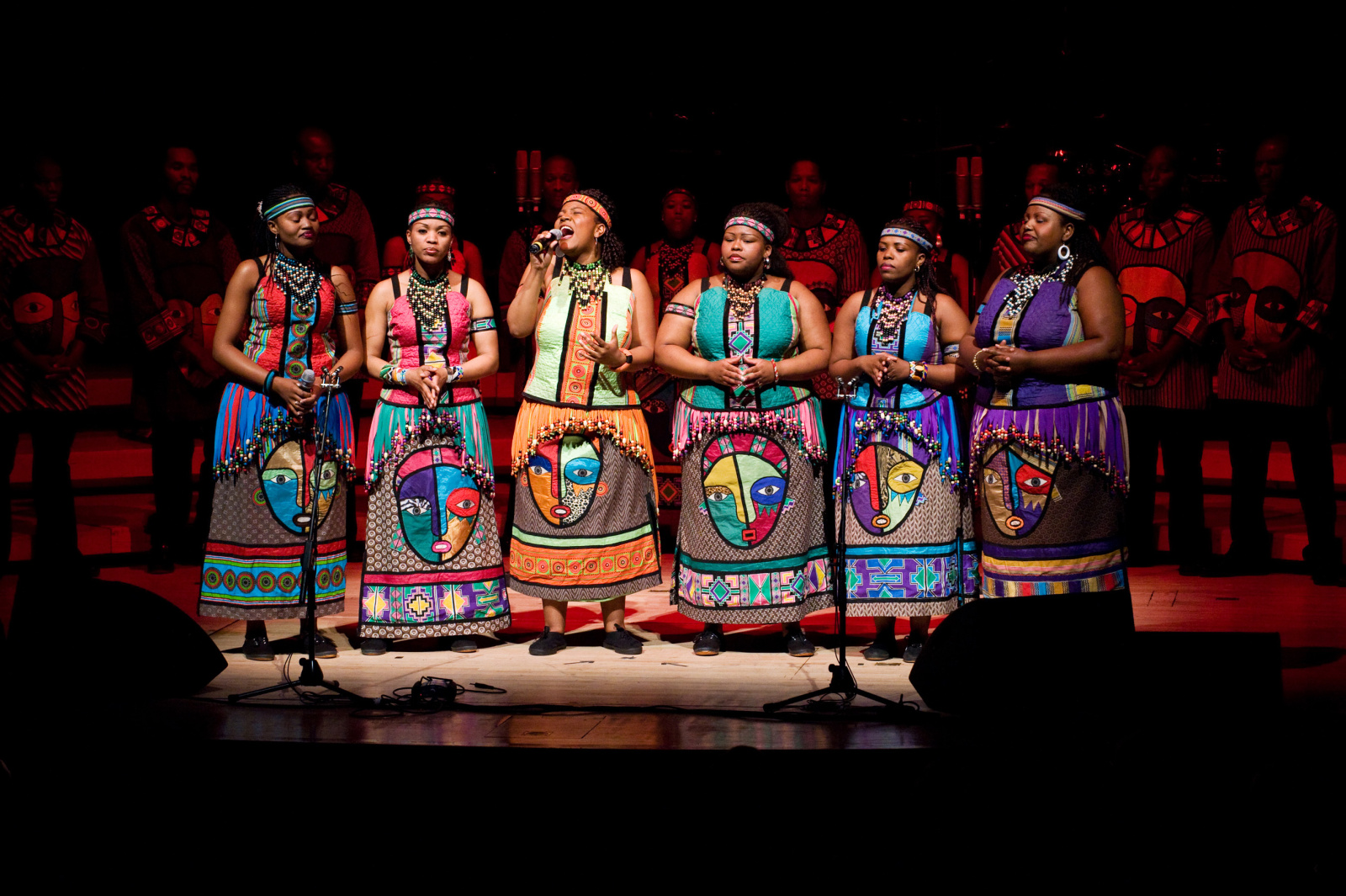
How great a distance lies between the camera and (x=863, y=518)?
15.0 feet

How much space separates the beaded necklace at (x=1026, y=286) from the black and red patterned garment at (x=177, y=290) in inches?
121

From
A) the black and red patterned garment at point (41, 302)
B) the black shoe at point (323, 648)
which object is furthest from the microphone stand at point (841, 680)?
the black and red patterned garment at point (41, 302)

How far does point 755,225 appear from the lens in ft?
15.1

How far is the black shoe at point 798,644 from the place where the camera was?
4.76m

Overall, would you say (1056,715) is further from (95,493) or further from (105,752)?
(95,493)

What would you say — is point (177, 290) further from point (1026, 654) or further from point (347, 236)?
point (1026, 654)

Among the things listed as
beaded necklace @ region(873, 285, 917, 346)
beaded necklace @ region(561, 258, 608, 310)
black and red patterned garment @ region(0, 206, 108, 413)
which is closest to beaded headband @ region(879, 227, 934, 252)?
beaded necklace @ region(873, 285, 917, 346)

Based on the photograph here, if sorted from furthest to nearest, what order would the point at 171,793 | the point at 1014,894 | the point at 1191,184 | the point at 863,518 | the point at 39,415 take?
the point at 1191,184 → the point at 39,415 → the point at 863,518 → the point at 171,793 → the point at 1014,894

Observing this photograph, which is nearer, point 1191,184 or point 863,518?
point 863,518

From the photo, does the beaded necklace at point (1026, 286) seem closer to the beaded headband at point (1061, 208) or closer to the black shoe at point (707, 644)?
the beaded headband at point (1061, 208)

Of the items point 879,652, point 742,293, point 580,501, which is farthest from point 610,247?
point 879,652

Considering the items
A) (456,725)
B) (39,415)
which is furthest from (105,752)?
(39,415)

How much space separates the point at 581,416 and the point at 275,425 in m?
0.93

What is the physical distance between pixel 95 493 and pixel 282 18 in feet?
8.11
